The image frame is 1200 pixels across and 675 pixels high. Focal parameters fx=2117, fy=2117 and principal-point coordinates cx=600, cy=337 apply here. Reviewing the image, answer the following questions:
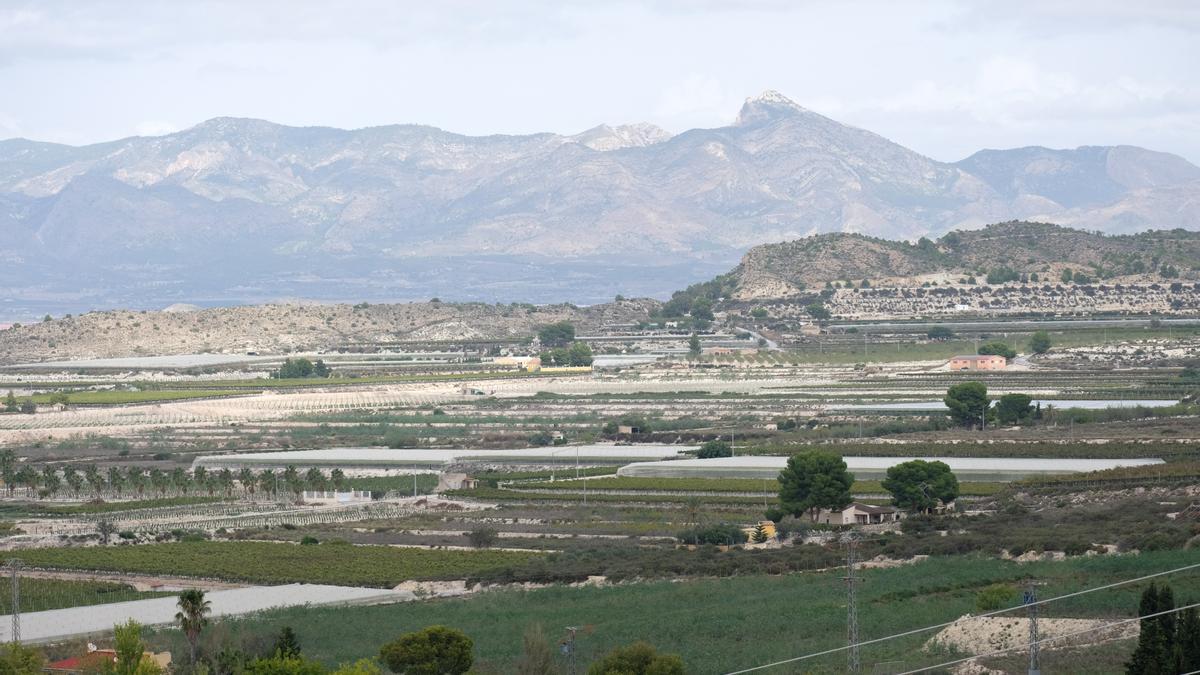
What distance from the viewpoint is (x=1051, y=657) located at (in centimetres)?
4056

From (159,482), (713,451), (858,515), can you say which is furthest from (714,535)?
(159,482)

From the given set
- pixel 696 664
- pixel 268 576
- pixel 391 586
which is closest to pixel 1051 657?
pixel 696 664

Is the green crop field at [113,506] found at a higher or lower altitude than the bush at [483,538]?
lower

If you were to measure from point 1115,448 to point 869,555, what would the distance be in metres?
24.1

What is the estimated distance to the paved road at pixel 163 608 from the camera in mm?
50125

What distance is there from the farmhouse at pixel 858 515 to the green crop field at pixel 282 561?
1081 cm

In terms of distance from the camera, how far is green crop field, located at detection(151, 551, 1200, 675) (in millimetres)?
43219

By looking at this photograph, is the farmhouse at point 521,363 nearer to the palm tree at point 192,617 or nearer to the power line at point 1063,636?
the palm tree at point 192,617

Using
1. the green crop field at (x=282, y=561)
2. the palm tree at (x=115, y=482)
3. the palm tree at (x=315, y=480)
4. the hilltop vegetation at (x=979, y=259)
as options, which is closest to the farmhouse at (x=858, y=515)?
the green crop field at (x=282, y=561)

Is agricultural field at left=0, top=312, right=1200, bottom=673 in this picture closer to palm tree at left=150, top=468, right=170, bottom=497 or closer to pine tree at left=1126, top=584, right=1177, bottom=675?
palm tree at left=150, top=468, right=170, bottom=497

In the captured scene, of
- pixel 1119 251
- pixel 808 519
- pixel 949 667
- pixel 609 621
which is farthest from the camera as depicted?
pixel 1119 251

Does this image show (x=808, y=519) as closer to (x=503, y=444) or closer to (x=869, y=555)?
(x=869, y=555)

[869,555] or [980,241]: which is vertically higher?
[980,241]

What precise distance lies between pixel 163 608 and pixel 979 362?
83.8 meters
